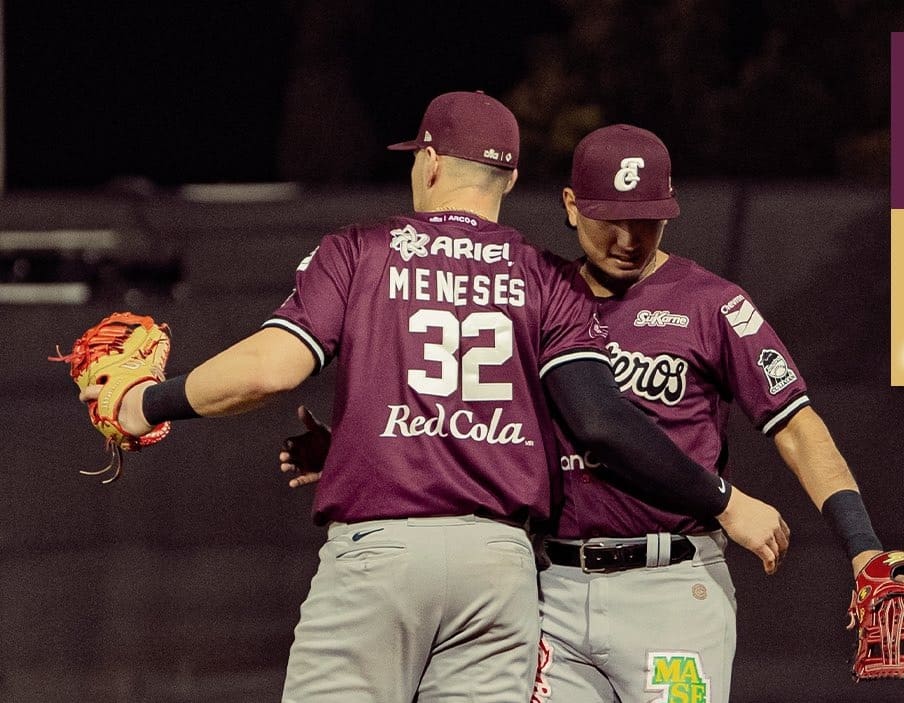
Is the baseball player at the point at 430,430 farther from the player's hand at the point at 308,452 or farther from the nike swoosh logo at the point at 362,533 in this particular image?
the player's hand at the point at 308,452

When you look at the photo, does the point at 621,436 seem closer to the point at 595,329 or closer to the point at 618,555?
the point at 595,329

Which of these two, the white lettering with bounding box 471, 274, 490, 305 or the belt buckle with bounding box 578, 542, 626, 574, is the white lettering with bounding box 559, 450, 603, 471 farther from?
the white lettering with bounding box 471, 274, 490, 305

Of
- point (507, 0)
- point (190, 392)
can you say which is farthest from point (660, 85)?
point (190, 392)

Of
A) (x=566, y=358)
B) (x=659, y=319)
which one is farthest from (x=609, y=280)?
(x=566, y=358)

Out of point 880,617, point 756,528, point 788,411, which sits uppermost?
point 788,411

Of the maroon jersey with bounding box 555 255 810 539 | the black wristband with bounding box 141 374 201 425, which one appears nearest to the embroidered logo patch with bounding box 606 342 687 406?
the maroon jersey with bounding box 555 255 810 539

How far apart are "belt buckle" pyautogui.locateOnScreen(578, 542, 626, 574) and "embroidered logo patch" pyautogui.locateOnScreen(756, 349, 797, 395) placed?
425 millimetres

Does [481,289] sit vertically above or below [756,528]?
above

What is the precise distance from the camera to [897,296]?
180 inches

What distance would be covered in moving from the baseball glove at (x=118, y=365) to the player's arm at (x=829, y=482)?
1197mm

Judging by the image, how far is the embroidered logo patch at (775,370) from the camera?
9.88ft

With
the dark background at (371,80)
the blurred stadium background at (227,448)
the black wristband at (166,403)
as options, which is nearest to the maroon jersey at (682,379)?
the black wristband at (166,403)

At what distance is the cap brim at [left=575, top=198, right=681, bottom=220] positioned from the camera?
302 cm

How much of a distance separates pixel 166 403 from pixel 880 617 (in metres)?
1.34
